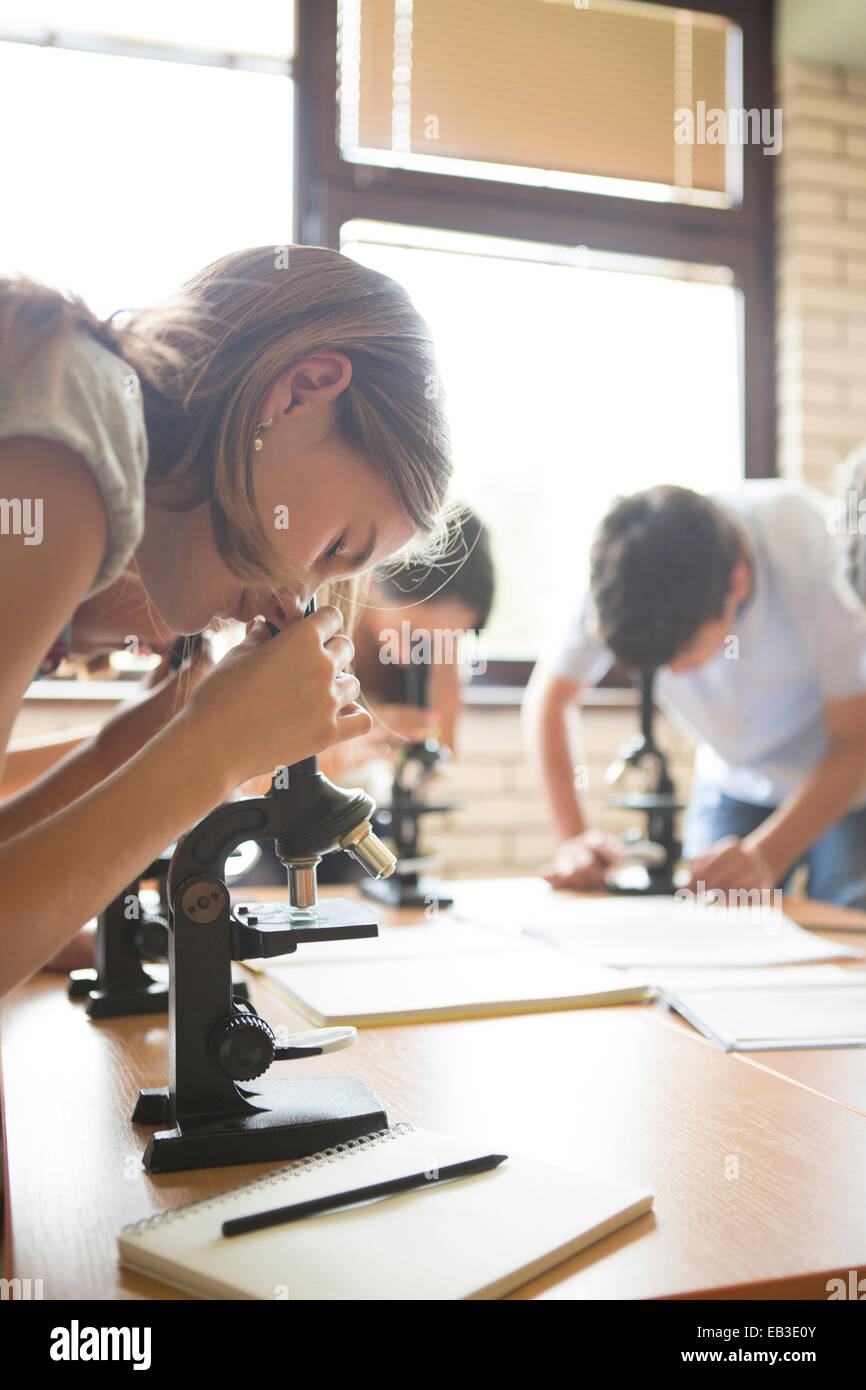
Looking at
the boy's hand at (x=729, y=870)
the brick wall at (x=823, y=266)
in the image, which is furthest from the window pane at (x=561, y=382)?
the boy's hand at (x=729, y=870)

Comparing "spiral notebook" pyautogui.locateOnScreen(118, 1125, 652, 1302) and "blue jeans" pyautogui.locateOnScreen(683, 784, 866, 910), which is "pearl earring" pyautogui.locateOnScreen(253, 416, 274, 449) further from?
"blue jeans" pyautogui.locateOnScreen(683, 784, 866, 910)

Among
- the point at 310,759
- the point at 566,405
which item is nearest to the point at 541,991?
the point at 310,759

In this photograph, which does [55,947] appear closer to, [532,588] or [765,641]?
[765,641]

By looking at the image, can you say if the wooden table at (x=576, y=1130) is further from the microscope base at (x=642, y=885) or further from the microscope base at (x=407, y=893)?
the microscope base at (x=642, y=885)

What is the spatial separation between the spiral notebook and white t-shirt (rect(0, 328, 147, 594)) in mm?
444

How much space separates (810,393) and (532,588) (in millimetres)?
1068

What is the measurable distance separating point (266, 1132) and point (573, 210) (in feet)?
10.6

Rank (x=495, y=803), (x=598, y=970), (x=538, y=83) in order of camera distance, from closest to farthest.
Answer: (x=598, y=970), (x=495, y=803), (x=538, y=83)

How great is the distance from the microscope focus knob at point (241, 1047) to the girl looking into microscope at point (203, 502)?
0.16 metres

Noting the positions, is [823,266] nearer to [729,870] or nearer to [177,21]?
[177,21]

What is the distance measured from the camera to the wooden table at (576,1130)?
2.33ft

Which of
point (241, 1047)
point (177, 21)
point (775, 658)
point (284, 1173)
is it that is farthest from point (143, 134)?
point (284, 1173)

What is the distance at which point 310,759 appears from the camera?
938 millimetres

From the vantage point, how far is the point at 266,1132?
875mm
